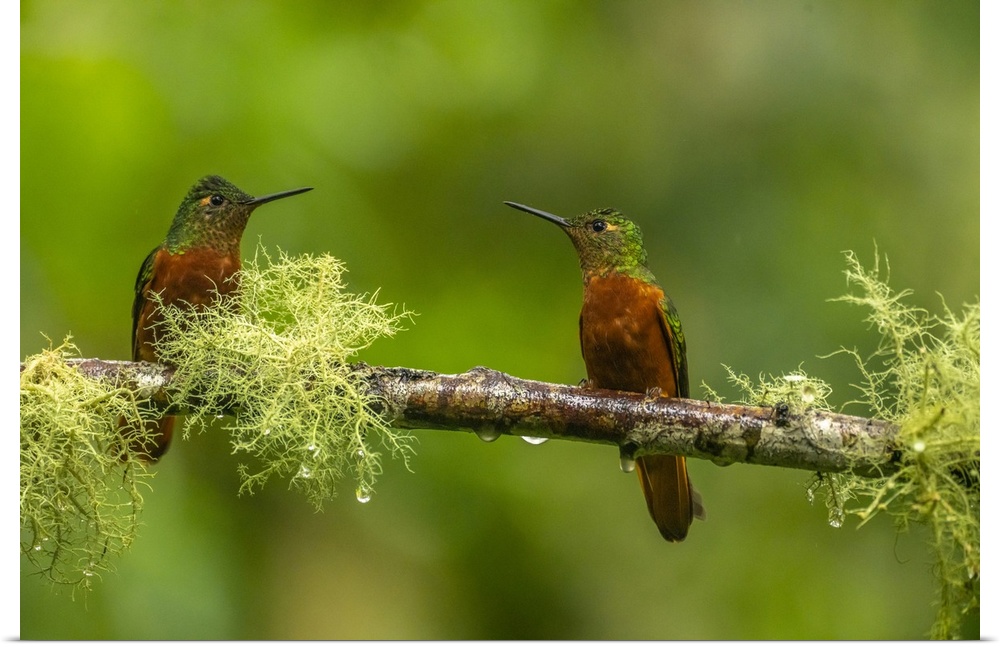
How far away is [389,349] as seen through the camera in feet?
12.0

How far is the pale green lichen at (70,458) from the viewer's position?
235cm

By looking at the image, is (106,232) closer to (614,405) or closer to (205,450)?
(205,450)

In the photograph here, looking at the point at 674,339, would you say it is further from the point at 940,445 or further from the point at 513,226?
the point at 513,226

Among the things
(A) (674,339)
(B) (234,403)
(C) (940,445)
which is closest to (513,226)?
(A) (674,339)

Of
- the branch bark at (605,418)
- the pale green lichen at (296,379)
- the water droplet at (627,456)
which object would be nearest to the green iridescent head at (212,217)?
the pale green lichen at (296,379)

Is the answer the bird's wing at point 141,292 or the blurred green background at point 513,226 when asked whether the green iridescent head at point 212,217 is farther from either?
the blurred green background at point 513,226

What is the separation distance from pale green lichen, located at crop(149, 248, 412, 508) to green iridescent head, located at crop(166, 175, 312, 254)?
1.70 feet

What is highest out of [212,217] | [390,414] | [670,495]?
[212,217]

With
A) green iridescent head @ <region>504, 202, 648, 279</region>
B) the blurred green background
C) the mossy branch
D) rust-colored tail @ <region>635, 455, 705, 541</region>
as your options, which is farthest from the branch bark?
the blurred green background

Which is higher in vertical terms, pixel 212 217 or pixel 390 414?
pixel 212 217

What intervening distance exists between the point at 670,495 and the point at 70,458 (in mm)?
1619

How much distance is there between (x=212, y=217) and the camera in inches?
114

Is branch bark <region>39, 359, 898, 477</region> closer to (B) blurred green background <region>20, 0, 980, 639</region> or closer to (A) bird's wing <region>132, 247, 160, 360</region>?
(A) bird's wing <region>132, 247, 160, 360</region>

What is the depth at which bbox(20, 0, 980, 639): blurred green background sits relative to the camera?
3.20 meters
